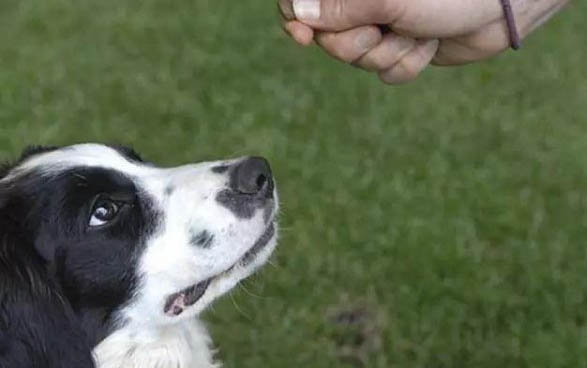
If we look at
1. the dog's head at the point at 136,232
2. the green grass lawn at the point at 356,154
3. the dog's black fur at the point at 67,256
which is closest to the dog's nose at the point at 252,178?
the dog's head at the point at 136,232

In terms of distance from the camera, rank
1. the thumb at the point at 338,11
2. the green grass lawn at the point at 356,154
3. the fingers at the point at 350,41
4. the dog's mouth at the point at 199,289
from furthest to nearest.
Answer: the green grass lawn at the point at 356,154
the dog's mouth at the point at 199,289
the fingers at the point at 350,41
the thumb at the point at 338,11

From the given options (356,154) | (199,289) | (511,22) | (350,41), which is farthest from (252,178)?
(356,154)

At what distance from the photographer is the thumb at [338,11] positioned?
239 cm

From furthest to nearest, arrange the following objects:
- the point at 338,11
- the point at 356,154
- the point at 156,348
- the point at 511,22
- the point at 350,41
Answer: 1. the point at 356,154
2. the point at 156,348
3. the point at 511,22
4. the point at 350,41
5. the point at 338,11

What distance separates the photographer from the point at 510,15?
261 cm

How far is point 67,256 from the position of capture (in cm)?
257

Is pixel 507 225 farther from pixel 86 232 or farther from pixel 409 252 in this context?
pixel 86 232

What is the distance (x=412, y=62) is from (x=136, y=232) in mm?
821

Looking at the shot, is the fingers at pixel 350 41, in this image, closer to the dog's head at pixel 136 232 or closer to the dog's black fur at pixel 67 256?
the dog's head at pixel 136 232

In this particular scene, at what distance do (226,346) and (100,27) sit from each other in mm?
2311

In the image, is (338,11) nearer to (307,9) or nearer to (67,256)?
(307,9)

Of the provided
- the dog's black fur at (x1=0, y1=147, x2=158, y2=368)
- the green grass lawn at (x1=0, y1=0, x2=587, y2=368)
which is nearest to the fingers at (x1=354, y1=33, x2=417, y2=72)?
the dog's black fur at (x1=0, y1=147, x2=158, y2=368)

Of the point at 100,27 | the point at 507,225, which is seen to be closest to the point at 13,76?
the point at 100,27

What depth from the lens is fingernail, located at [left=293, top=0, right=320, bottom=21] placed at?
7.88 feet
